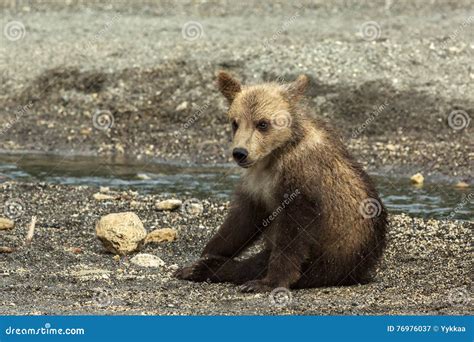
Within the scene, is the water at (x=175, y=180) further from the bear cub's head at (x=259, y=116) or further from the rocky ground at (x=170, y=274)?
the bear cub's head at (x=259, y=116)

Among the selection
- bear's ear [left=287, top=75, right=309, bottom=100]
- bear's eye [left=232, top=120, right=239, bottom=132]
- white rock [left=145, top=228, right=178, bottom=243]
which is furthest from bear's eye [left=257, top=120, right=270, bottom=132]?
white rock [left=145, top=228, right=178, bottom=243]

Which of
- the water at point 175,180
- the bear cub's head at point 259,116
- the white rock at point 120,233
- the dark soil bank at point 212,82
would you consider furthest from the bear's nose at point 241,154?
the dark soil bank at point 212,82

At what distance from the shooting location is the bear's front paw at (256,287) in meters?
9.62

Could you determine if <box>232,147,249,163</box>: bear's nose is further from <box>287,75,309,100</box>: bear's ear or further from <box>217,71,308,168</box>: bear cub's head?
<box>287,75,309,100</box>: bear's ear

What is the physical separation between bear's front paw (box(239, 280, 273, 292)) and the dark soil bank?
6.56 meters

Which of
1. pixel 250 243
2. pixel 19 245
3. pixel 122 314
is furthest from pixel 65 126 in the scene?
pixel 122 314

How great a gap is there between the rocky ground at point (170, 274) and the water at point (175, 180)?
1.23m

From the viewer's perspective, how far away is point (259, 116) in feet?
32.4

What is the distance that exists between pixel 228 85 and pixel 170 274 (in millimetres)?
1642

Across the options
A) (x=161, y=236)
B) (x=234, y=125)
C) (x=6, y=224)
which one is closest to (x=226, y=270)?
(x=234, y=125)

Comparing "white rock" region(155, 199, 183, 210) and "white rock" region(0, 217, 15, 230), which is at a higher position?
"white rock" region(155, 199, 183, 210)

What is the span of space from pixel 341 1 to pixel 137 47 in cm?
618

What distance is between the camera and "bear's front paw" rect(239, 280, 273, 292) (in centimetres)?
962

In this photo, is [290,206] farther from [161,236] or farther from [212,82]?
[212,82]
